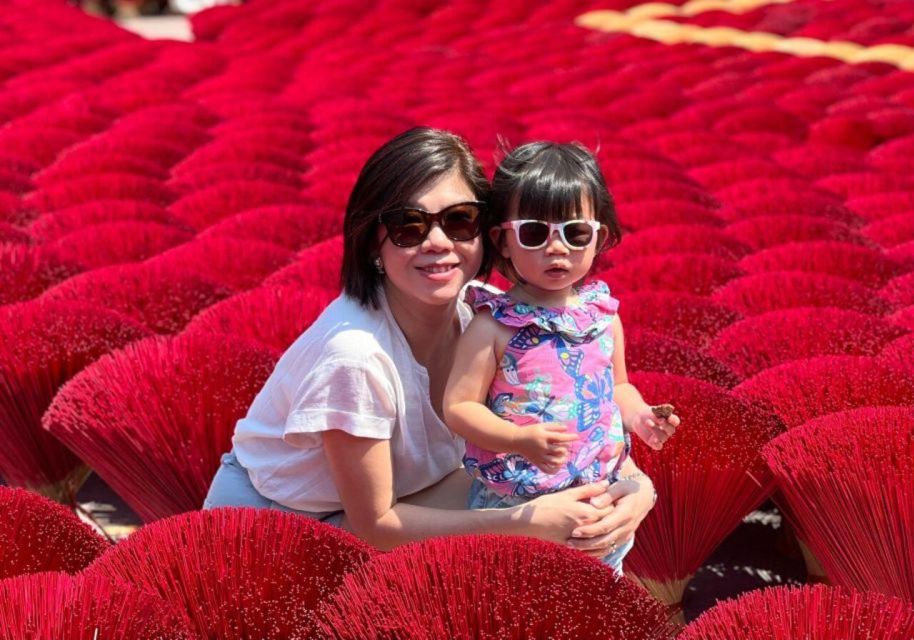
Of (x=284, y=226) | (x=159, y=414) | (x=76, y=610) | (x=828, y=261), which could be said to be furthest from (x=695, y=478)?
(x=284, y=226)

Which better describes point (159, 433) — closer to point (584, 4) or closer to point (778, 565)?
point (778, 565)

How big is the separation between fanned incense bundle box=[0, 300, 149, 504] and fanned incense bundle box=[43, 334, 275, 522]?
0.13 metres

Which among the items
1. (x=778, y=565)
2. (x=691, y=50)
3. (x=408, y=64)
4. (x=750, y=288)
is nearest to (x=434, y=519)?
Answer: (x=778, y=565)

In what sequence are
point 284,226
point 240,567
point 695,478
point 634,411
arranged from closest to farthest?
1. point 240,567
2. point 634,411
3. point 695,478
4. point 284,226

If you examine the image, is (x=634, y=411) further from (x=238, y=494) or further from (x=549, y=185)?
(x=238, y=494)

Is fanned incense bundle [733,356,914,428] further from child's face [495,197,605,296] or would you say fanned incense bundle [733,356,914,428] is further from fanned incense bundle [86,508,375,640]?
fanned incense bundle [86,508,375,640]

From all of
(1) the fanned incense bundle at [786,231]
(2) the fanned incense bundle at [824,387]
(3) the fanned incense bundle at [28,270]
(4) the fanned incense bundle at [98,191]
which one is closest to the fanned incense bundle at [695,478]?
(2) the fanned incense bundle at [824,387]

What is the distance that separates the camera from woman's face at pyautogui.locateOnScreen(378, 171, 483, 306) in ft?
3.92

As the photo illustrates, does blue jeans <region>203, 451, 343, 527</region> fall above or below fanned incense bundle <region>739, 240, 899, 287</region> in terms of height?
above

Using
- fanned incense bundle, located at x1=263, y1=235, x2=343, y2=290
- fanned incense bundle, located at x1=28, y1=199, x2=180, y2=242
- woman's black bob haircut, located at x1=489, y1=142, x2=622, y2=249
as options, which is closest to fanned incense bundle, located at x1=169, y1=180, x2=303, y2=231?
fanned incense bundle, located at x1=28, y1=199, x2=180, y2=242

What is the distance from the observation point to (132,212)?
2430 millimetres

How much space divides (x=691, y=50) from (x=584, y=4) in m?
2.09

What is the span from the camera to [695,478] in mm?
1382

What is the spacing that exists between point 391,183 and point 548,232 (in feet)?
0.54
